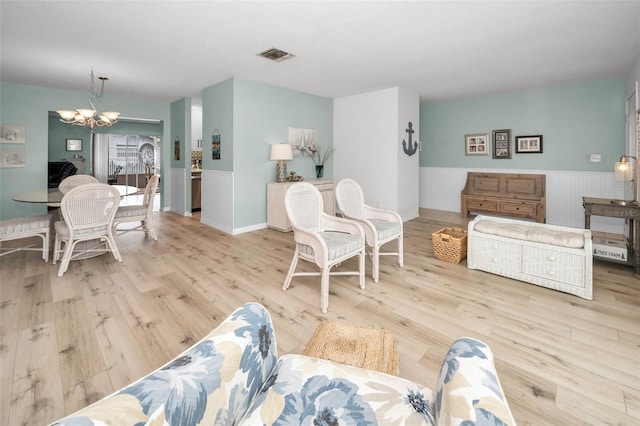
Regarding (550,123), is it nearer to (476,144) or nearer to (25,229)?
(476,144)

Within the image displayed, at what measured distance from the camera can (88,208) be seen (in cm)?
322

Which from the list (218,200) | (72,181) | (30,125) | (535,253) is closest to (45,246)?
(72,181)

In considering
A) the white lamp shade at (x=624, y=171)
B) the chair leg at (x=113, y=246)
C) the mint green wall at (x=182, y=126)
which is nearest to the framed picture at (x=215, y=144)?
the mint green wall at (x=182, y=126)

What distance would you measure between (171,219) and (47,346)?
445 cm

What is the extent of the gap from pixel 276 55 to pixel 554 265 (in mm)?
3762

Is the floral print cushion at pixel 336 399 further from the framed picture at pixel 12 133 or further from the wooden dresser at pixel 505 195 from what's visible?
the framed picture at pixel 12 133

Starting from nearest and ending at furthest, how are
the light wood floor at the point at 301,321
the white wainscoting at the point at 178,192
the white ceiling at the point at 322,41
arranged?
the light wood floor at the point at 301,321 < the white ceiling at the point at 322,41 < the white wainscoting at the point at 178,192

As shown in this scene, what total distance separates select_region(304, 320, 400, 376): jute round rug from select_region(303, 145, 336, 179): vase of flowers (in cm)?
476

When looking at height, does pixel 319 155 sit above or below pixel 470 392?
above

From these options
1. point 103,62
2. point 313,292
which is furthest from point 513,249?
point 103,62

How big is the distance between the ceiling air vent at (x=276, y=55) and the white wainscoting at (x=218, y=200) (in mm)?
1869

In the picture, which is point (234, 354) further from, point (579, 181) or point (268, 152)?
point (579, 181)

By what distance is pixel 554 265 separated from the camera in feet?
8.95

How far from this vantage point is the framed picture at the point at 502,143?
6.04m
